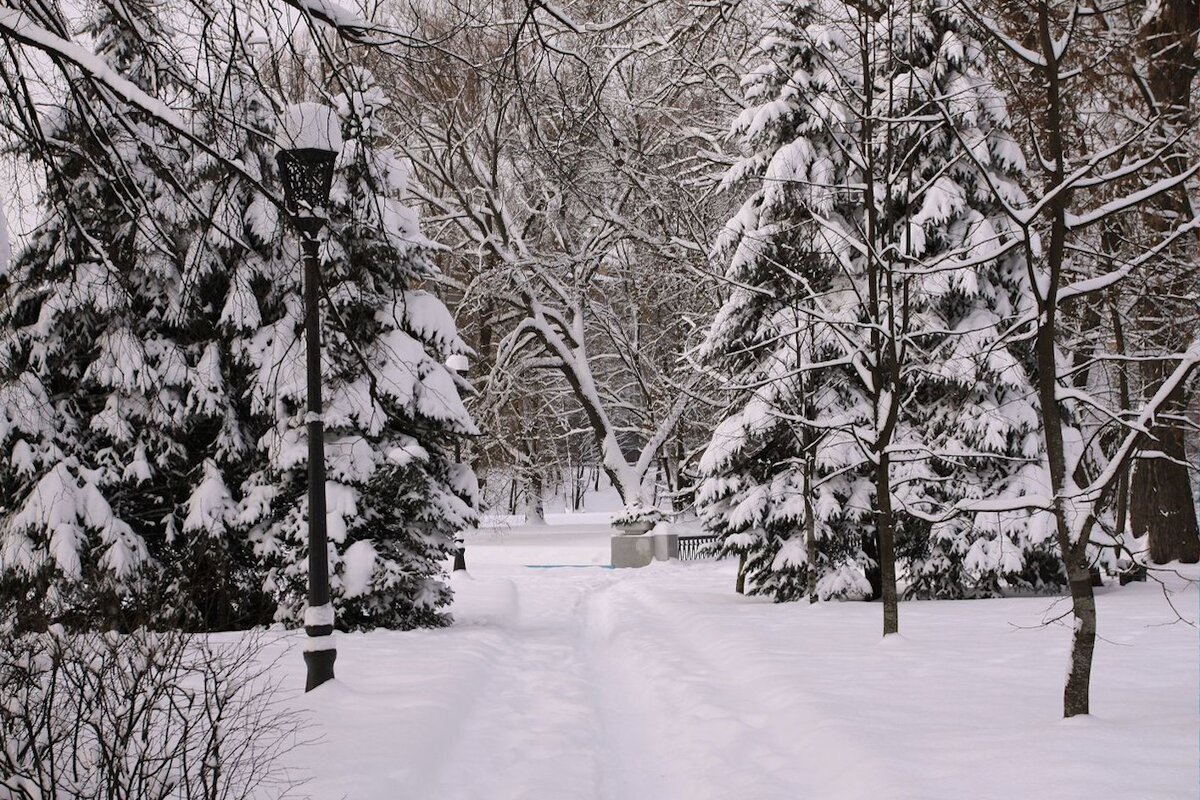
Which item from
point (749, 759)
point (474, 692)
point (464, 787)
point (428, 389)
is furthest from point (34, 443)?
point (749, 759)

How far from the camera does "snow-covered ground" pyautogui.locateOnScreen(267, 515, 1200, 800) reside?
17.3 ft

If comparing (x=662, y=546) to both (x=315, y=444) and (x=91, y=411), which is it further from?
(x=315, y=444)

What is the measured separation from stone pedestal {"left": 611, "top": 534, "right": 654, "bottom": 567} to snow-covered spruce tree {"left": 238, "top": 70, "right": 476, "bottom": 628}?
42.8 ft

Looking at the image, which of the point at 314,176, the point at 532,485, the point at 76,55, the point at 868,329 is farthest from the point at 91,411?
Result: the point at 532,485

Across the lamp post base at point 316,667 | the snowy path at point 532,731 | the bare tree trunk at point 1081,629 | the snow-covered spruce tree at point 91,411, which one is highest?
the snow-covered spruce tree at point 91,411

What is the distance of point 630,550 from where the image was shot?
86.1 ft

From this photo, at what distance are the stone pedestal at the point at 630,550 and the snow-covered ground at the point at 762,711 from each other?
1287 centimetres

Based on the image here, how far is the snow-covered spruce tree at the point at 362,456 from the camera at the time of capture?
12547 millimetres

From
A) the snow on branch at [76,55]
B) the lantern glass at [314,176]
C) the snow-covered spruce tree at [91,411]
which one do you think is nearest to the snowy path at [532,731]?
the snow on branch at [76,55]

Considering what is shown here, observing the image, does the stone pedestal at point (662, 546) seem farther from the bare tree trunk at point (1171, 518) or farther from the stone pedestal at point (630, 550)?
the bare tree trunk at point (1171, 518)

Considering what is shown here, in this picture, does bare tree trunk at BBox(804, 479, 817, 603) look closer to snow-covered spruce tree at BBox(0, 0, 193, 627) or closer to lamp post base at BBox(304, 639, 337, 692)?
lamp post base at BBox(304, 639, 337, 692)

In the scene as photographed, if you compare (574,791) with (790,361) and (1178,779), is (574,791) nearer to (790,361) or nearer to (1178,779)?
(1178,779)

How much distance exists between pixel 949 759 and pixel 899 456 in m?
9.50

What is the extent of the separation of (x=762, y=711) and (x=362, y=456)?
7.19 metres
